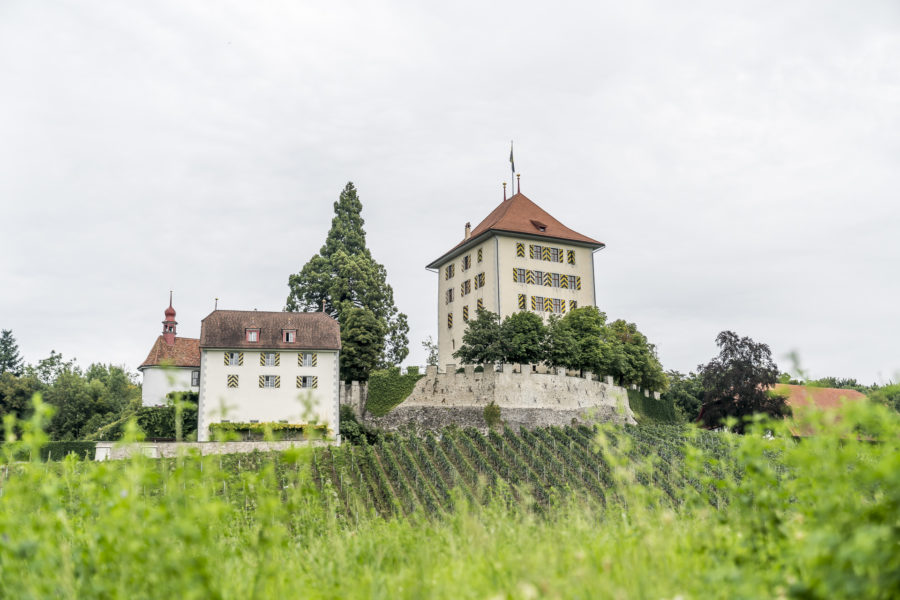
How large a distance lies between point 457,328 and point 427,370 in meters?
6.99

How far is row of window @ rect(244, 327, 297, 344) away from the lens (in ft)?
136

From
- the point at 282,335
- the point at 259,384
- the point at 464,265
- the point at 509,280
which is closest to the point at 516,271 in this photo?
the point at 509,280

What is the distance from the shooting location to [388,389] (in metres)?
42.1

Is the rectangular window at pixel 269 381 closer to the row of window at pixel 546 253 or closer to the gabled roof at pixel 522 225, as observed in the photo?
the gabled roof at pixel 522 225

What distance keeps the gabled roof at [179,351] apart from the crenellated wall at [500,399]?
42.1 feet

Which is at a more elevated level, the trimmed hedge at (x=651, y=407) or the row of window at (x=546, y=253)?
the row of window at (x=546, y=253)

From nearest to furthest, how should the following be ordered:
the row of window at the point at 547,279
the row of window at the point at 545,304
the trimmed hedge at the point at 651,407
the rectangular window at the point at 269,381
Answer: the rectangular window at the point at 269,381
the row of window at the point at 545,304
the trimmed hedge at the point at 651,407
the row of window at the point at 547,279

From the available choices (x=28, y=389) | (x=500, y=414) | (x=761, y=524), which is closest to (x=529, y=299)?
(x=500, y=414)

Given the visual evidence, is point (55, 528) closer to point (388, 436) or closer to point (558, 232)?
point (388, 436)

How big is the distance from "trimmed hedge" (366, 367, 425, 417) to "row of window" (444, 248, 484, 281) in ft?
32.0

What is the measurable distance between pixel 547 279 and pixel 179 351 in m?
24.5

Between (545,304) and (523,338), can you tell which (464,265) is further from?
(523,338)

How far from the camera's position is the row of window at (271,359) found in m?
40.7

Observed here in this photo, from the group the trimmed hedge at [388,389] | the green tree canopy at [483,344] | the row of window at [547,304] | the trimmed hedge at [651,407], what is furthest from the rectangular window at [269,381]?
the trimmed hedge at [651,407]
